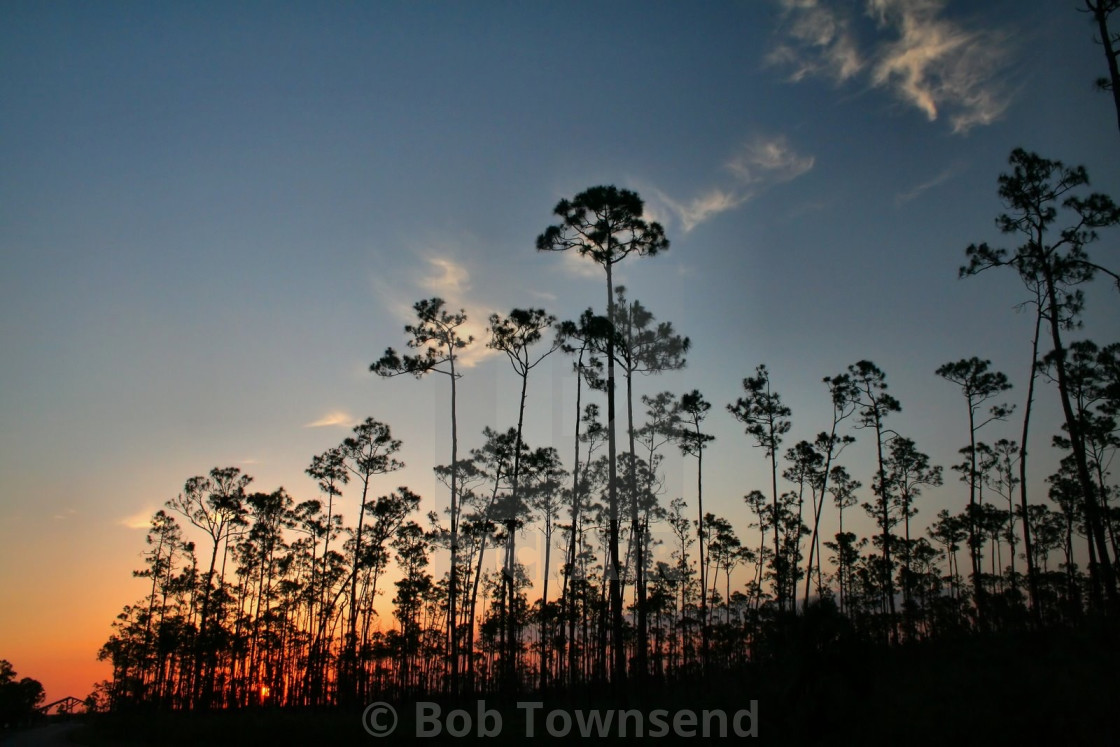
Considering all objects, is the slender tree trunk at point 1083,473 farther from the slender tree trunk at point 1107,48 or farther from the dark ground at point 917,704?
the slender tree trunk at point 1107,48

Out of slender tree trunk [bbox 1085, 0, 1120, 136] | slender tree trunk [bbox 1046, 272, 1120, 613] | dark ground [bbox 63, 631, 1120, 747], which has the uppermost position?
slender tree trunk [bbox 1085, 0, 1120, 136]

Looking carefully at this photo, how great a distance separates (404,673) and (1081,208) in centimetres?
5377

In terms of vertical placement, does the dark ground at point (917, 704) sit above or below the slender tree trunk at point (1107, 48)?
below

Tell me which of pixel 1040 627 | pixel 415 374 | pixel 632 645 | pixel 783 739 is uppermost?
pixel 415 374

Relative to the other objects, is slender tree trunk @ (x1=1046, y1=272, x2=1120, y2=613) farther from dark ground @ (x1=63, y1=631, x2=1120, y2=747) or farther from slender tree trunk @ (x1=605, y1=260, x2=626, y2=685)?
slender tree trunk @ (x1=605, y1=260, x2=626, y2=685)

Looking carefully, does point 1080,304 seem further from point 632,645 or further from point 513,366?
point 632,645

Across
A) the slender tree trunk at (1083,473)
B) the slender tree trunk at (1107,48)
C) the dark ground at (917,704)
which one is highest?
the slender tree trunk at (1107,48)

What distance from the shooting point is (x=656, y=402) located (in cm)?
3700

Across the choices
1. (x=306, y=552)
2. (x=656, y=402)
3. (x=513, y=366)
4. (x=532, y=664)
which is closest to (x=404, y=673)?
(x=306, y=552)

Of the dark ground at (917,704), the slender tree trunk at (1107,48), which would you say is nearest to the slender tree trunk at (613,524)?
the dark ground at (917,704)

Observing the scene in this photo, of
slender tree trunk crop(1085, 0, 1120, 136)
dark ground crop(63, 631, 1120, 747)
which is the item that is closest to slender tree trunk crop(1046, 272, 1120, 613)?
dark ground crop(63, 631, 1120, 747)

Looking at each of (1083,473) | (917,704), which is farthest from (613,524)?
(1083,473)

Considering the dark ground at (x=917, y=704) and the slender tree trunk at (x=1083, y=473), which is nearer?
the dark ground at (x=917, y=704)

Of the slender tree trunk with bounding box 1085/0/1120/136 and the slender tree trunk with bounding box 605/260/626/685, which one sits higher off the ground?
the slender tree trunk with bounding box 1085/0/1120/136
